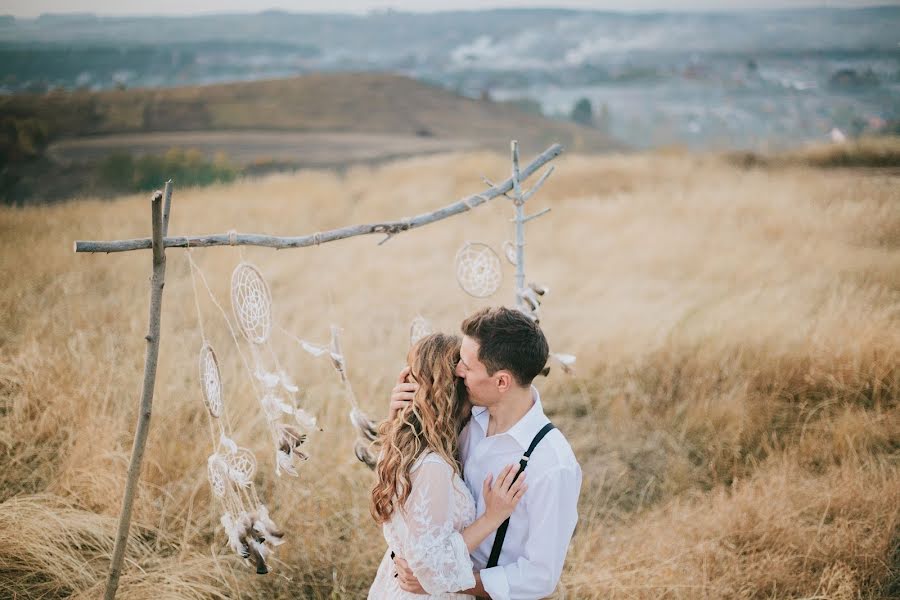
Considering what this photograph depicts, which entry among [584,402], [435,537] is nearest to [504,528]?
[435,537]

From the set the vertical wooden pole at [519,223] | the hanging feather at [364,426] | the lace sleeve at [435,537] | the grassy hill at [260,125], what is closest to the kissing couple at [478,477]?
the lace sleeve at [435,537]

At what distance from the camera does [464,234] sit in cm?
917

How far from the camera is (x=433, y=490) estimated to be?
1616mm

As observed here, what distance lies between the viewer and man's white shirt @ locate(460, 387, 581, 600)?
5.44ft

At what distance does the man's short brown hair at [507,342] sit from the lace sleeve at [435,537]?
0.32 metres

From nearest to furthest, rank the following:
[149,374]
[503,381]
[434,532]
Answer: [434,532] < [503,381] < [149,374]

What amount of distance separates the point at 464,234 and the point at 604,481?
19.1 feet

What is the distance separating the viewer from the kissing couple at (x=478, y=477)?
162 cm

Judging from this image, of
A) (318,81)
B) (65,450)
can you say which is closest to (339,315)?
(65,450)

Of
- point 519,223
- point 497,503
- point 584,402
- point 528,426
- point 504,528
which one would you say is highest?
point 519,223

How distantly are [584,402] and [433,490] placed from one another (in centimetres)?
318

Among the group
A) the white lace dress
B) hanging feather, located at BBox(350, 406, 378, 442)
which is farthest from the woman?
hanging feather, located at BBox(350, 406, 378, 442)

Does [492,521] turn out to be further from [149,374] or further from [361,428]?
[149,374]

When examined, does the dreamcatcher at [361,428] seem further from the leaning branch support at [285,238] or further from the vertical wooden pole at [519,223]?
the vertical wooden pole at [519,223]
